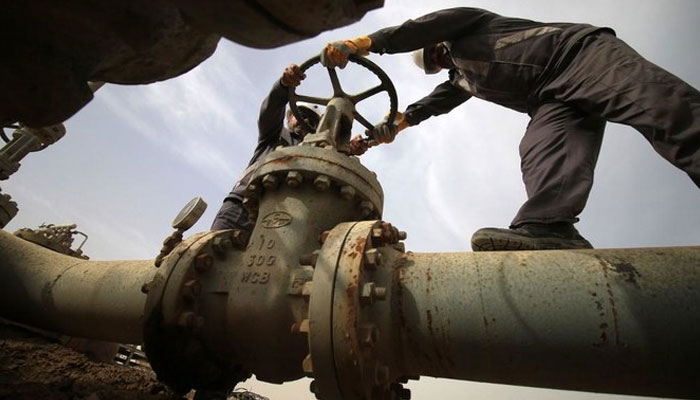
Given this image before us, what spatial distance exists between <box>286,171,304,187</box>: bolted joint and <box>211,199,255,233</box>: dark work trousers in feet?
3.86

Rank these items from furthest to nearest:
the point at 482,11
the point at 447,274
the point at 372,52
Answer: the point at 372,52, the point at 482,11, the point at 447,274

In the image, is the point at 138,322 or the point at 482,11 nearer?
the point at 138,322

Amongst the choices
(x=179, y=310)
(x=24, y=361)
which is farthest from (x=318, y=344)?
(x=24, y=361)

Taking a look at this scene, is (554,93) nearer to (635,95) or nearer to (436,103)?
(635,95)

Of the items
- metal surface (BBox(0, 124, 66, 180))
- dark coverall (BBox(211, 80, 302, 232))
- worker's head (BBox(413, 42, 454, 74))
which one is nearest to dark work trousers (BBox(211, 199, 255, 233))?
dark coverall (BBox(211, 80, 302, 232))

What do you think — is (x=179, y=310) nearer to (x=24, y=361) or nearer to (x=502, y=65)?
(x=24, y=361)

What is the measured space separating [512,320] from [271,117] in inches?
92.1

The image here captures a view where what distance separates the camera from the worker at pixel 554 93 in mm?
1412

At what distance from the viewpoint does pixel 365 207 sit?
1.68 meters

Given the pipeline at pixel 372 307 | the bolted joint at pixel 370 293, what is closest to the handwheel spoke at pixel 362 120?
the pipeline at pixel 372 307

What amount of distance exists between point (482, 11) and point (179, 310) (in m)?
2.17

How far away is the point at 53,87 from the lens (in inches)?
28.9

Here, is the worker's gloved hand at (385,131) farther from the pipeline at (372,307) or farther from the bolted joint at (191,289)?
the bolted joint at (191,289)

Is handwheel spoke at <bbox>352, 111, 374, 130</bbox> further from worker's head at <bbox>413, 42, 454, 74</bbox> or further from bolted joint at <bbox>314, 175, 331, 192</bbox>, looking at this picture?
bolted joint at <bbox>314, 175, 331, 192</bbox>
